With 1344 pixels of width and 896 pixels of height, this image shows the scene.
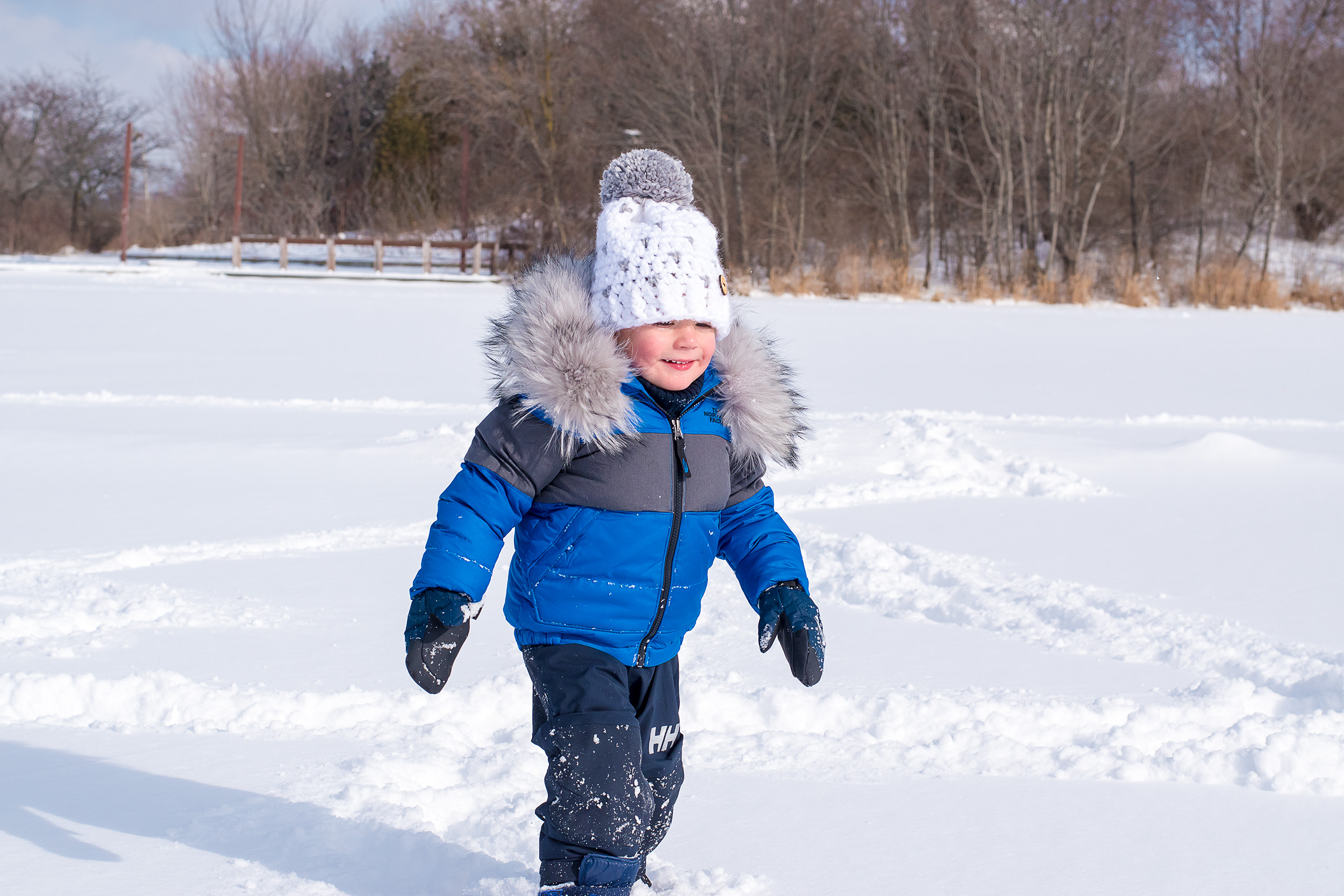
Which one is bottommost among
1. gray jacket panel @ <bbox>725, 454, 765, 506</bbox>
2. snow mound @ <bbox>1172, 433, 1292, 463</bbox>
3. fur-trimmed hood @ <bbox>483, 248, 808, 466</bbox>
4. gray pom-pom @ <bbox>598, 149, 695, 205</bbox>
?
snow mound @ <bbox>1172, 433, 1292, 463</bbox>

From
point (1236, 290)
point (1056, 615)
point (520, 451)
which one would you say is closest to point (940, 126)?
point (1236, 290)

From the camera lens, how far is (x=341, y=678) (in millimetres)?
2764

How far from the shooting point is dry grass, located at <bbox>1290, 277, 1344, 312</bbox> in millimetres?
15898

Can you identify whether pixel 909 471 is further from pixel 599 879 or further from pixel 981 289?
pixel 981 289

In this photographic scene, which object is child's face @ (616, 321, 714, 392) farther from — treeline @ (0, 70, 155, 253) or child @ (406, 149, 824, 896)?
treeline @ (0, 70, 155, 253)

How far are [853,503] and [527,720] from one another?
2716 millimetres

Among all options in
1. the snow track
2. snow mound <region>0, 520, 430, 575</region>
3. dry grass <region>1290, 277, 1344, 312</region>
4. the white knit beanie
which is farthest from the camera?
dry grass <region>1290, 277, 1344, 312</region>

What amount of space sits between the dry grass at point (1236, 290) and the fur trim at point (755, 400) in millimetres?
15550

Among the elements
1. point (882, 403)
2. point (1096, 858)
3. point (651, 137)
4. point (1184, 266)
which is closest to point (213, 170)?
point (651, 137)

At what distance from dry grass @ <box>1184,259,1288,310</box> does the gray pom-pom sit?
1562 centimetres

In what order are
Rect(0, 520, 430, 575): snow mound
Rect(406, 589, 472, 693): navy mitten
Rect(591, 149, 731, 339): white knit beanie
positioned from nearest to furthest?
Rect(406, 589, 472, 693): navy mitten
Rect(591, 149, 731, 339): white knit beanie
Rect(0, 520, 430, 575): snow mound

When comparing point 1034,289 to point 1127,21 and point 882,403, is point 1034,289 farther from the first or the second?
point 882,403

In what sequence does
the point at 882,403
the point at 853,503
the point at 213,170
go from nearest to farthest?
the point at 853,503 < the point at 882,403 < the point at 213,170

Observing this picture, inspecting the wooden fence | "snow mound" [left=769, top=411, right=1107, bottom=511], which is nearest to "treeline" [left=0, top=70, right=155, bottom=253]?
the wooden fence
